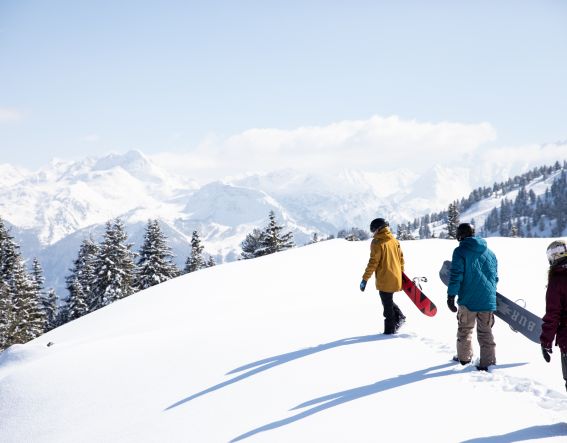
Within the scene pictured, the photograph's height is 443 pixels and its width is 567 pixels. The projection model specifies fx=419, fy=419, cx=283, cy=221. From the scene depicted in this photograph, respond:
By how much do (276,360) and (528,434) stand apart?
418cm

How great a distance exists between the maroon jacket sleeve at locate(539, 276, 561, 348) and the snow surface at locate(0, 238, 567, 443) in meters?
1.06

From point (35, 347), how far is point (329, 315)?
8106 millimetres

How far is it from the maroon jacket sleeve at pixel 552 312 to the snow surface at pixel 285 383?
1059mm

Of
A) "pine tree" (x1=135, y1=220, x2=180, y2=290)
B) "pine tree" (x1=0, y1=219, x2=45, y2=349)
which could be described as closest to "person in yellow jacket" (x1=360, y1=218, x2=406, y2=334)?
"pine tree" (x1=135, y1=220, x2=180, y2=290)

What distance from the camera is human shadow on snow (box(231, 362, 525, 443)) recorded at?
5.66 metres

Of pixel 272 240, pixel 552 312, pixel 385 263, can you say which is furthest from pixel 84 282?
pixel 552 312

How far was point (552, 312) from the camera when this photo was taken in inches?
196

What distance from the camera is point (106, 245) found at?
39594 mm

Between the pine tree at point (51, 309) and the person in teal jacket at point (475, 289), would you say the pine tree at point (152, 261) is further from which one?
the person in teal jacket at point (475, 289)

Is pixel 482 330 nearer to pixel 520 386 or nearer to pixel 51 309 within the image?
pixel 520 386

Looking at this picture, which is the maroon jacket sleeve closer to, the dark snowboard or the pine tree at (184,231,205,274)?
the dark snowboard

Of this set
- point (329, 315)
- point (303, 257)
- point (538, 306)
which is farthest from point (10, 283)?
point (538, 306)

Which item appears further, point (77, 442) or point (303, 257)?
point (303, 257)

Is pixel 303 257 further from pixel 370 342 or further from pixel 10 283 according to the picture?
pixel 10 283
